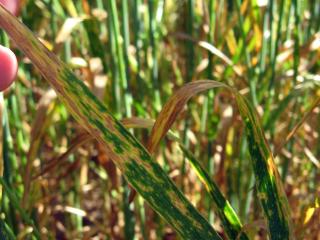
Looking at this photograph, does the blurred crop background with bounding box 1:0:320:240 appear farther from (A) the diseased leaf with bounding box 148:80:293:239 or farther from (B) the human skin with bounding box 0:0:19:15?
(B) the human skin with bounding box 0:0:19:15

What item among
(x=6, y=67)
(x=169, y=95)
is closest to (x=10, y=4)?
(x=6, y=67)

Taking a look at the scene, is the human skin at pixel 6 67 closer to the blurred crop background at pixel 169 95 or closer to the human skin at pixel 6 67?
the human skin at pixel 6 67

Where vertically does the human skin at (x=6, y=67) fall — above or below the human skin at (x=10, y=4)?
below

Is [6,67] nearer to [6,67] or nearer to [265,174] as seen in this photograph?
[6,67]

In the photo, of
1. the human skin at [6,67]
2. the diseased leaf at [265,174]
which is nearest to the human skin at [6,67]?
the human skin at [6,67]

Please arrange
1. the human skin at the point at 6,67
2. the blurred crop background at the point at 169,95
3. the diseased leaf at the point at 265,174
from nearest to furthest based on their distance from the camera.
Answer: the human skin at the point at 6,67, the diseased leaf at the point at 265,174, the blurred crop background at the point at 169,95

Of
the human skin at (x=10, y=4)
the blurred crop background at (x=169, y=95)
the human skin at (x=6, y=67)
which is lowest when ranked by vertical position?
the blurred crop background at (x=169, y=95)

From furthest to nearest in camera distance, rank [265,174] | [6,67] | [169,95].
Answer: [169,95] < [265,174] < [6,67]

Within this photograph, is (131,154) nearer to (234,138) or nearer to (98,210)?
(234,138)

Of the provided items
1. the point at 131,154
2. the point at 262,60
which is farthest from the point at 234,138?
the point at 131,154

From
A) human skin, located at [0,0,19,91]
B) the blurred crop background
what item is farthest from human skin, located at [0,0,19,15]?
the blurred crop background
